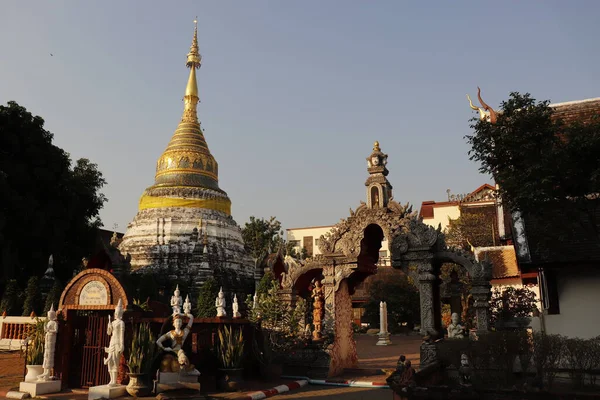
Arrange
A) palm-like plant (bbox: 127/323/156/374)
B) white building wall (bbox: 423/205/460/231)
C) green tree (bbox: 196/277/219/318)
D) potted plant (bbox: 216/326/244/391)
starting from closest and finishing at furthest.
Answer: palm-like plant (bbox: 127/323/156/374) < potted plant (bbox: 216/326/244/391) < green tree (bbox: 196/277/219/318) < white building wall (bbox: 423/205/460/231)

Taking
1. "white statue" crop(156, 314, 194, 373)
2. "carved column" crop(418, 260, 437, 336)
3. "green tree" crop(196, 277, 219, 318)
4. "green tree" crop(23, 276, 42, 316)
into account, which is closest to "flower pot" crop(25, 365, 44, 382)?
"white statue" crop(156, 314, 194, 373)

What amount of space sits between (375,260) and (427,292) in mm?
3127

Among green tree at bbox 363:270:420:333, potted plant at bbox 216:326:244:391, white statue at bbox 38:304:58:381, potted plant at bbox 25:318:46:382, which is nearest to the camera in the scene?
white statue at bbox 38:304:58:381

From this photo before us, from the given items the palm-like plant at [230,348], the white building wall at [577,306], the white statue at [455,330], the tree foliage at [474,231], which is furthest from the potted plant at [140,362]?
the tree foliage at [474,231]

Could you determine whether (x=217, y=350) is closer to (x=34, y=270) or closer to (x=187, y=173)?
(x=34, y=270)

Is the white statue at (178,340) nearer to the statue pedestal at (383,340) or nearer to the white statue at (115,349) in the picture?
the white statue at (115,349)

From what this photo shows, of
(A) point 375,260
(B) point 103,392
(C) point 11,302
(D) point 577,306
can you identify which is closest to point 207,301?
(C) point 11,302

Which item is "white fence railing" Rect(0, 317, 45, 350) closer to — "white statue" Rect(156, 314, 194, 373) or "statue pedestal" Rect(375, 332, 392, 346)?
"white statue" Rect(156, 314, 194, 373)

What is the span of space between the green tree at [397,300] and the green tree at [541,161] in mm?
26982

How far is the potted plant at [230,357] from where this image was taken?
38.8 feet

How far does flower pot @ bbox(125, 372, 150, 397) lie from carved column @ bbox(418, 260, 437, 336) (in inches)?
281

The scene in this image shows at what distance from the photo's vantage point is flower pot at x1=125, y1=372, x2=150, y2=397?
10453mm

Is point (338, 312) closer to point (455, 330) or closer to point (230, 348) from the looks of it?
point (455, 330)

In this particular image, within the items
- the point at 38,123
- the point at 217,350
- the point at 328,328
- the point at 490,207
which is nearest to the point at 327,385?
the point at 328,328
